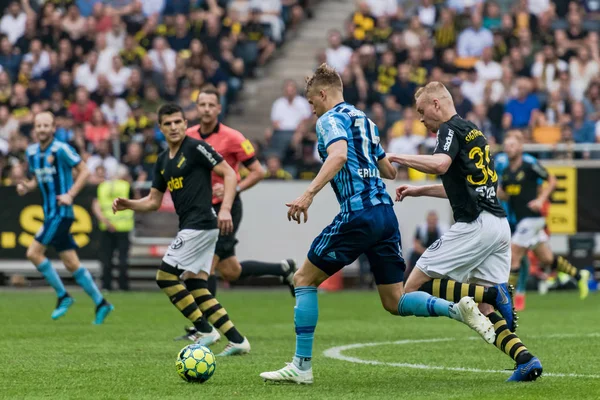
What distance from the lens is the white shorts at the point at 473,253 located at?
→ 910cm

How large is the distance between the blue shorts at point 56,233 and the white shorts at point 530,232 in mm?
6529

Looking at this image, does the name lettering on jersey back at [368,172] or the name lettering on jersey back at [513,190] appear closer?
the name lettering on jersey back at [368,172]

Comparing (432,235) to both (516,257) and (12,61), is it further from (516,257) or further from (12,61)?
(12,61)

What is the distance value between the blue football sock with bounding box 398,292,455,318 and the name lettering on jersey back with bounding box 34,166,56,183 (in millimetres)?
7202

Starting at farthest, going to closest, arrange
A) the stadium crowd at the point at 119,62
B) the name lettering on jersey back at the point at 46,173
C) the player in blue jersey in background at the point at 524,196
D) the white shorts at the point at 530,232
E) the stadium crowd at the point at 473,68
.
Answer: the stadium crowd at the point at 119,62, the stadium crowd at the point at 473,68, the white shorts at the point at 530,232, the player in blue jersey in background at the point at 524,196, the name lettering on jersey back at the point at 46,173

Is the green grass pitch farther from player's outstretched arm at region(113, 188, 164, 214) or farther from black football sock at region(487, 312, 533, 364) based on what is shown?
player's outstretched arm at region(113, 188, 164, 214)

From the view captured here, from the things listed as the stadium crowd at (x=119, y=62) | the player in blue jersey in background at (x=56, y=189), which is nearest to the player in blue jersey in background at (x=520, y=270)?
the player in blue jersey in background at (x=56, y=189)

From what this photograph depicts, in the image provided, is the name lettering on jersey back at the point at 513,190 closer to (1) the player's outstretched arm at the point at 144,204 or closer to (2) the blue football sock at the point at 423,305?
(1) the player's outstretched arm at the point at 144,204

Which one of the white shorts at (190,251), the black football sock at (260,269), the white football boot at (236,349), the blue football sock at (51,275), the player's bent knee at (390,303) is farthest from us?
the blue football sock at (51,275)

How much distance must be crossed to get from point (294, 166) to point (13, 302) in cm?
652

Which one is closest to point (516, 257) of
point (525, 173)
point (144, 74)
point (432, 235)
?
point (525, 173)

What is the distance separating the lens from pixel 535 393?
8125 millimetres

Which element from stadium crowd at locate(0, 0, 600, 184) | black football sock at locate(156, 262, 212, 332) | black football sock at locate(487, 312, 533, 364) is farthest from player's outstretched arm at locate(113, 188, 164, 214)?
stadium crowd at locate(0, 0, 600, 184)

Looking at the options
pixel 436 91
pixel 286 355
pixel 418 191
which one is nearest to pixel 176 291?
pixel 286 355
